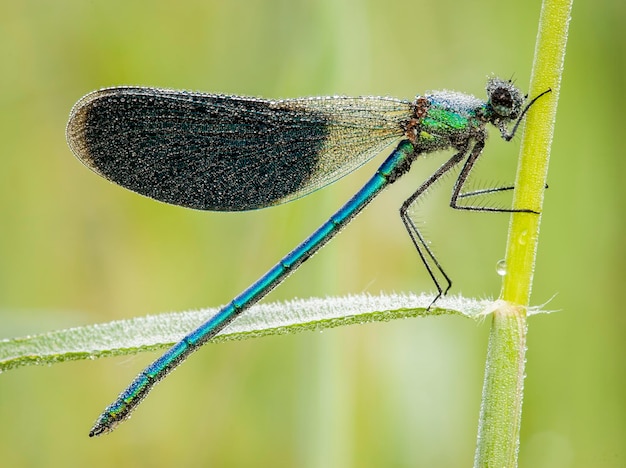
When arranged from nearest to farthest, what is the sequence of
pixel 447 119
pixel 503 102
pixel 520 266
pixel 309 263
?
pixel 520 266 → pixel 503 102 → pixel 447 119 → pixel 309 263

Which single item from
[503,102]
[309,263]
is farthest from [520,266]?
[309,263]

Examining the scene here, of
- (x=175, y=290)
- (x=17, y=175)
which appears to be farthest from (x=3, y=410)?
(x=17, y=175)

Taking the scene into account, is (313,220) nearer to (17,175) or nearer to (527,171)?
(527,171)

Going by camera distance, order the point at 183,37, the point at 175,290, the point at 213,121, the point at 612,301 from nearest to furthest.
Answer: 1. the point at 213,121
2. the point at 612,301
3. the point at 175,290
4. the point at 183,37

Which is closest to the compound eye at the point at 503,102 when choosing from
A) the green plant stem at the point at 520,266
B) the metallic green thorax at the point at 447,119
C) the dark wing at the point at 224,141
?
the metallic green thorax at the point at 447,119

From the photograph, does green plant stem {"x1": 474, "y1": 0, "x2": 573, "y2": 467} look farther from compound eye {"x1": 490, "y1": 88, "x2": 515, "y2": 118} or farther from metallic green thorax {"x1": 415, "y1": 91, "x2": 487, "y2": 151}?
metallic green thorax {"x1": 415, "y1": 91, "x2": 487, "y2": 151}

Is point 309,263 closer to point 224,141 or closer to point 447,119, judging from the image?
point 224,141

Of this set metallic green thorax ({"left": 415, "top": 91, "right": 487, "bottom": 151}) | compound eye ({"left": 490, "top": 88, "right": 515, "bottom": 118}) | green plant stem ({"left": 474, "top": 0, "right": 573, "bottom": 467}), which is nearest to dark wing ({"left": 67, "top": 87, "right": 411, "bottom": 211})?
metallic green thorax ({"left": 415, "top": 91, "right": 487, "bottom": 151})

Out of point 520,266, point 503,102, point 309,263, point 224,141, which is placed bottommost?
point 520,266
